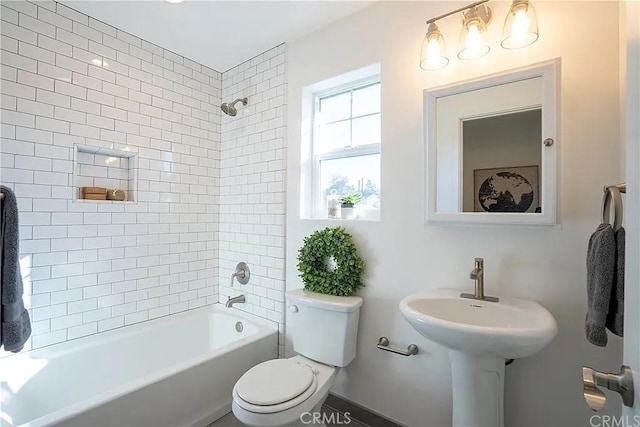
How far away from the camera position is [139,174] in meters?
2.24

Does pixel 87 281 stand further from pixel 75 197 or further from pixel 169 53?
pixel 169 53

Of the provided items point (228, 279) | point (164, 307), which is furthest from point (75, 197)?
point (228, 279)

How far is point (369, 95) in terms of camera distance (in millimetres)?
2064

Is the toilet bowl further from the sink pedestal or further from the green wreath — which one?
the sink pedestal

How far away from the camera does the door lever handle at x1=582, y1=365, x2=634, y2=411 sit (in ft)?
1.79

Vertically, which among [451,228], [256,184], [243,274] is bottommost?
[243,274]

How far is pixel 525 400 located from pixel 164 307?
2400mm

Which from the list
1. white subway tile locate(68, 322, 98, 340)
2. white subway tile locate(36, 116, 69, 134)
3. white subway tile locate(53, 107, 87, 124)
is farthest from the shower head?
white subway tile locate(68, 322, 98, 340)

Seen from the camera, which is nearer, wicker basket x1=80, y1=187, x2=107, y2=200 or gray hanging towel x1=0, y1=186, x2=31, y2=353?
gray hanging towel x1=0, y1=186, x2=31, y2=353

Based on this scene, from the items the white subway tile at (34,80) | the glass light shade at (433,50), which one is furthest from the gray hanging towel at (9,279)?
the glass light shade at (433,50)

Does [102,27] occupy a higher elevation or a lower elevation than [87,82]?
higher

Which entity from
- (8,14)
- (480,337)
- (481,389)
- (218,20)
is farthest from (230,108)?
(481,389)

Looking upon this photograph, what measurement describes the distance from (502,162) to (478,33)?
0.61 m

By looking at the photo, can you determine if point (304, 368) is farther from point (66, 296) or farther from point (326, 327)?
point (66, 296)
